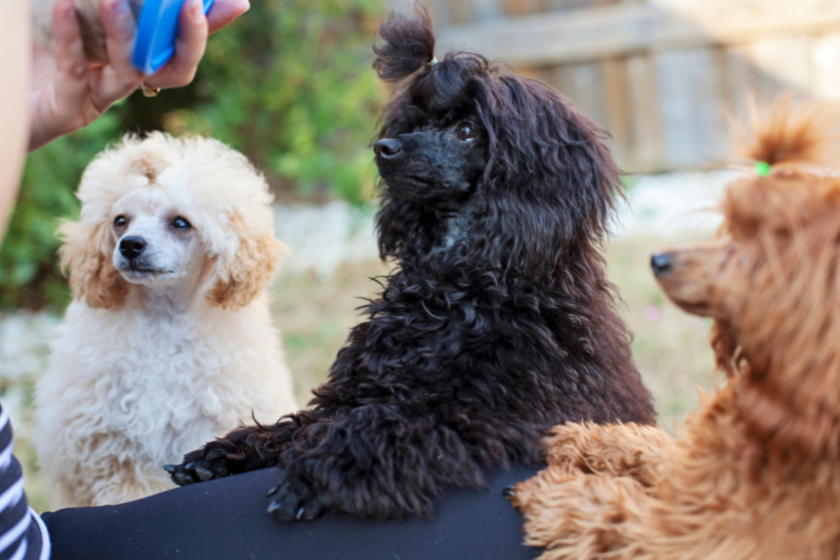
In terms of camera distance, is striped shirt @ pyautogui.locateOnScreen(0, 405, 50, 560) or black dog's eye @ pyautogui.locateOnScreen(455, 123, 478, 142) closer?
striped shirt @ pyautogui.locateOnScreen(0, 405, 50, 560)

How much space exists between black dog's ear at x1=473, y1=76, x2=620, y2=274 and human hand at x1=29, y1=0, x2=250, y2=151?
569 millimetres

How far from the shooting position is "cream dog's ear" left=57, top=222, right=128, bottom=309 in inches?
73.3

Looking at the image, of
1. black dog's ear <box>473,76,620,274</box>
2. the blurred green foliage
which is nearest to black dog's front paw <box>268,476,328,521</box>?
black dog's ear <box>473,76,620,274</box>

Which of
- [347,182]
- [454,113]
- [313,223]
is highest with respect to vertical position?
[454,113]

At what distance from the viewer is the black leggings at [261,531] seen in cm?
109

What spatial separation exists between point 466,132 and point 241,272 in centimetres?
77

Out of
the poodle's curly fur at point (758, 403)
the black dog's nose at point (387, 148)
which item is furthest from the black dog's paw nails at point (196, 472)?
the black dog's nose at point (387, 148)

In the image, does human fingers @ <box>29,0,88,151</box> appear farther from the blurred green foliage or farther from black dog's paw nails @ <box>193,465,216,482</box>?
the blurred green foliage

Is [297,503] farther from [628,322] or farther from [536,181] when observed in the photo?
[628,322]

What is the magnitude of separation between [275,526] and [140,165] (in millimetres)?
1186

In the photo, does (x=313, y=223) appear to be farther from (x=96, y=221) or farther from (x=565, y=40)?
(x=96, y=221)

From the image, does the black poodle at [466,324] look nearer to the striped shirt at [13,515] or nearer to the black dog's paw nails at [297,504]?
the black dog's paw nails at [297,504]

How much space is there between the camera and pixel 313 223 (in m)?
5.41

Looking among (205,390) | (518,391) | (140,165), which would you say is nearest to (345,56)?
(140,165)
